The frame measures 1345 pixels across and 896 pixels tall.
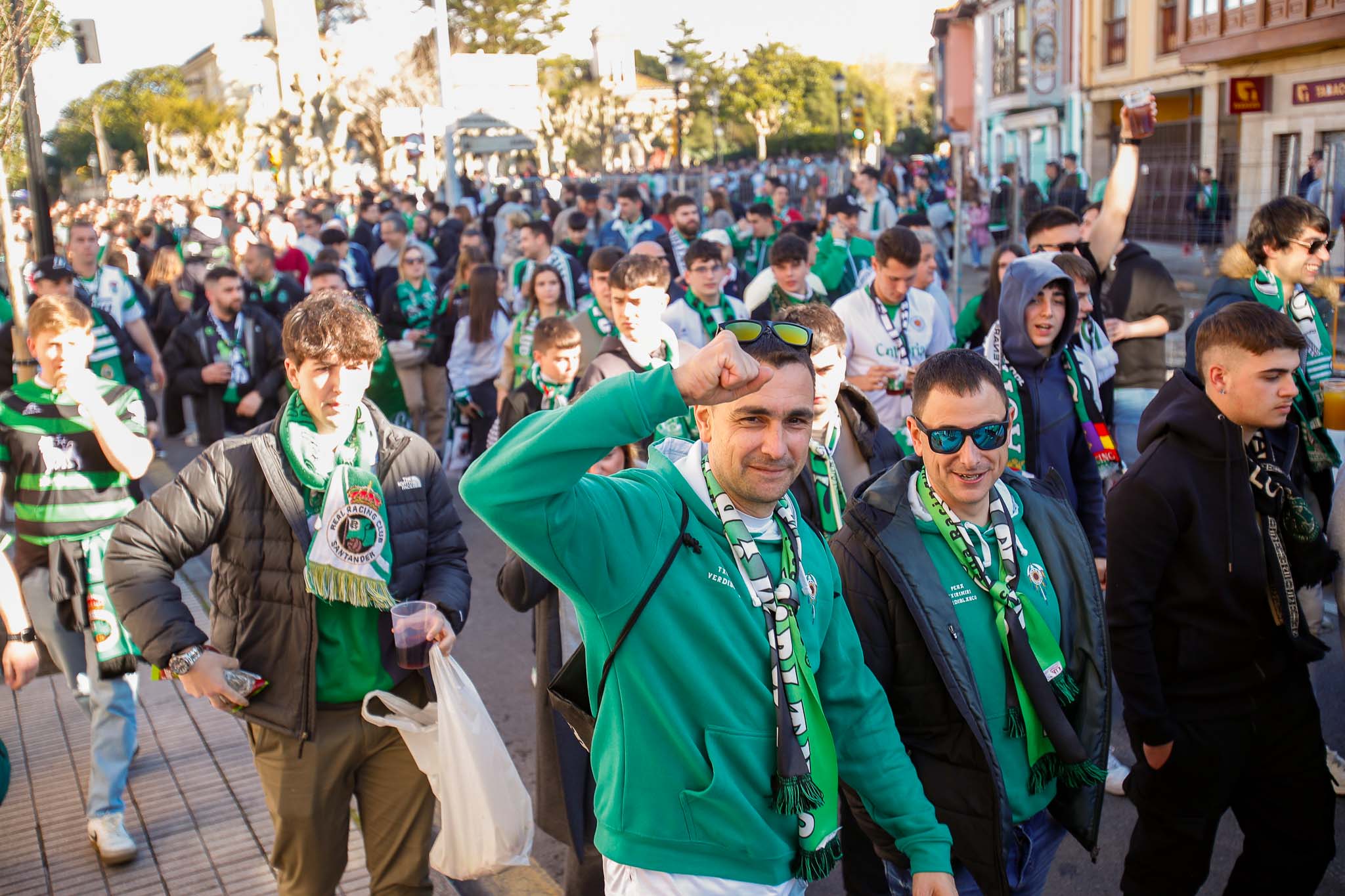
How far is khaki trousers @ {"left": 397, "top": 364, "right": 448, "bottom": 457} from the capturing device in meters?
10.6

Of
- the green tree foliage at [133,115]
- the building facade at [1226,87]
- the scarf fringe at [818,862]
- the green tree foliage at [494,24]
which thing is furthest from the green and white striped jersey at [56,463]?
the green tree foliage at [133,115]

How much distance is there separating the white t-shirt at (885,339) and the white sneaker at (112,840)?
12.6 ft

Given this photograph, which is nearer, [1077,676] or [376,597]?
[1077,676]

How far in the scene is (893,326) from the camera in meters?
6.37

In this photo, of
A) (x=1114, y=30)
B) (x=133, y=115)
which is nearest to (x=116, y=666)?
(x=1114, y=30)

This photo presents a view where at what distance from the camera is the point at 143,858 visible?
14.5 feet

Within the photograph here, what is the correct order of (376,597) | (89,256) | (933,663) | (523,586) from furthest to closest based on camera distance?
(89,256) → (523,586) → (376,597) → (933,663)

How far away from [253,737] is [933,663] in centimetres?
200

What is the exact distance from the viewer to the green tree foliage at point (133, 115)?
264ft

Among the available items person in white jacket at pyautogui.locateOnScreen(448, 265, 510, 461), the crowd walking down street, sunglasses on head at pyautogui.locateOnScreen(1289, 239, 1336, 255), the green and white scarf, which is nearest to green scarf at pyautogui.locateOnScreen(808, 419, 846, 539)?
the crowd walking down street

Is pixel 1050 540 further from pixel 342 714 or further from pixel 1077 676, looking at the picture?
pixel 342 714

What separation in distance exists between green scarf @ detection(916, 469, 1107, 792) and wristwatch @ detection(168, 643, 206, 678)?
77.7 inches

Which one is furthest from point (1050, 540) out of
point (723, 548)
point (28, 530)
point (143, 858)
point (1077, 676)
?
point (28, 530)

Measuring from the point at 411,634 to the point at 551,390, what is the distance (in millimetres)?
2313
